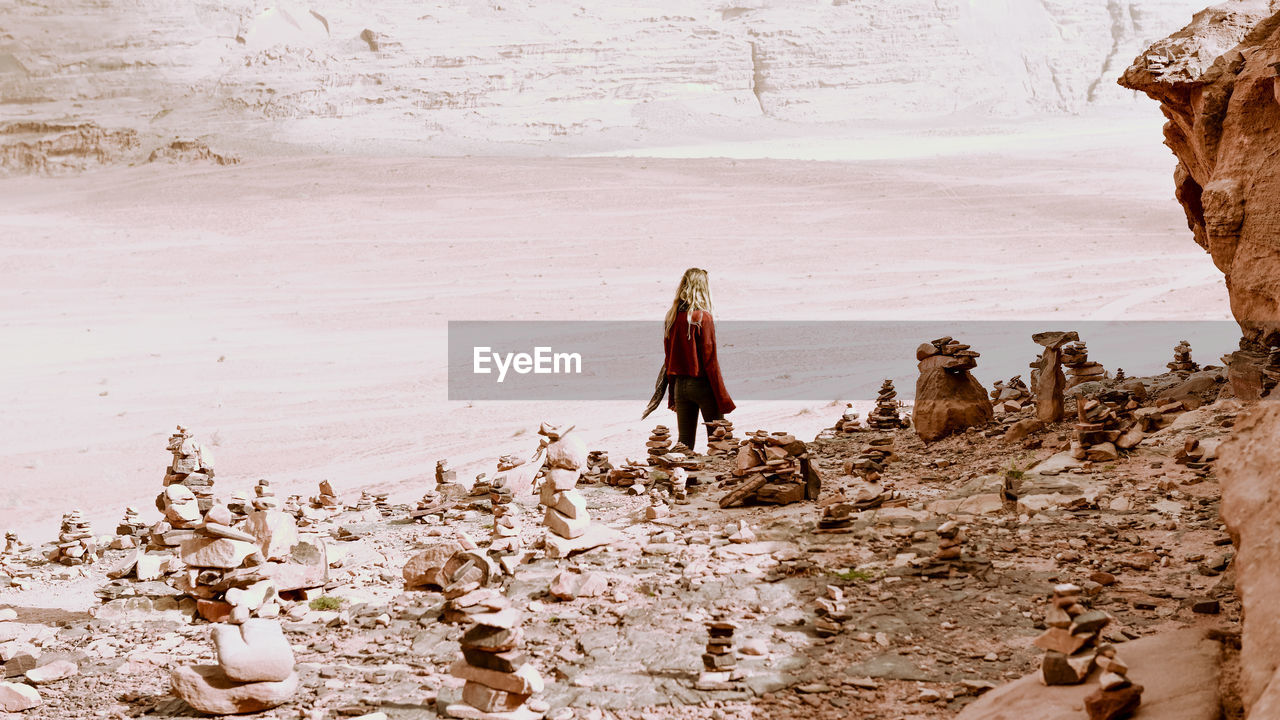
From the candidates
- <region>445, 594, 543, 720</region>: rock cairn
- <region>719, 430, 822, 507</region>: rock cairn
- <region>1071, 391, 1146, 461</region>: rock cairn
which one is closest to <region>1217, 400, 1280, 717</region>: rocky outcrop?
<region>445, 594, 543, 720</region>: rock cairn

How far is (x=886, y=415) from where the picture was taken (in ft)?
31.6

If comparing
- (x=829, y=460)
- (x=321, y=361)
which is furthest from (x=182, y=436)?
(x=321, y=361)

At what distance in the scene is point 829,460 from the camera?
8609 millimetres

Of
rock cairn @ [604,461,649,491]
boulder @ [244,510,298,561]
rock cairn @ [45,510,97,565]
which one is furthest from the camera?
rock cairn @ [604,461,649,491]

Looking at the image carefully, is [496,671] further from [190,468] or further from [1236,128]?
[1236,128]

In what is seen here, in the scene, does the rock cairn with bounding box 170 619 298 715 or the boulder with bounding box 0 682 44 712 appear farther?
the boulder with bounding box 0 682 44 712

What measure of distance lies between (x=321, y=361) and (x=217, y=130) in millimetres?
25182

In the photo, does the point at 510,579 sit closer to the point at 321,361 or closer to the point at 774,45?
the point at 321,361

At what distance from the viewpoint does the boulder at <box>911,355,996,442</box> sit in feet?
27.8

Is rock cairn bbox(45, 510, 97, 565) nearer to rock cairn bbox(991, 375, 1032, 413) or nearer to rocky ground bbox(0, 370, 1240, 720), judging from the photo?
rocky ground bbox(0, 370, 1240, 720)

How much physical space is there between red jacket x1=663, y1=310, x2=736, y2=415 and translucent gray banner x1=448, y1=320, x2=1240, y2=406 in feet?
13.1

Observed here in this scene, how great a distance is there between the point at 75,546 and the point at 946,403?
6252 mm

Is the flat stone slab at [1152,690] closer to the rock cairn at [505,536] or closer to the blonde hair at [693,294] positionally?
the rock cairn at [505,536]

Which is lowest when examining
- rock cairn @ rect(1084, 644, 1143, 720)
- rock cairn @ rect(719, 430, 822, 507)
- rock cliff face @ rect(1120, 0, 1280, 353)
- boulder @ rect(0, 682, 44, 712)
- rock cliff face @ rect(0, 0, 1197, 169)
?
boulder @ rect(0, 682, 44, 712)
